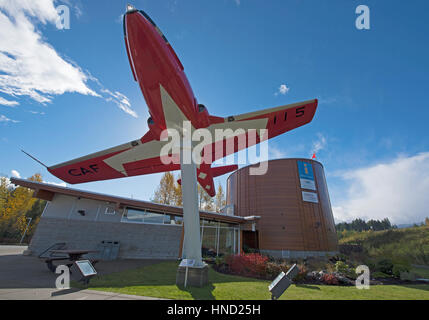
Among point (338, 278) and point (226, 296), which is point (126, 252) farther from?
point (338, 278)

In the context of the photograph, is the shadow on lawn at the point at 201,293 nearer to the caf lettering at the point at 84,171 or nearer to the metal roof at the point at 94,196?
the caf lettering at the point at 84,171

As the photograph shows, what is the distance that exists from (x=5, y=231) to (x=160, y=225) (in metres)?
29.7

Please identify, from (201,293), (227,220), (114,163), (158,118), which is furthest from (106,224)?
(158,118)

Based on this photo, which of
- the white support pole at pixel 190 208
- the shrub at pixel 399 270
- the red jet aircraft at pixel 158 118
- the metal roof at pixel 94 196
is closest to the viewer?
the red jet aircraft at pixel 158 118

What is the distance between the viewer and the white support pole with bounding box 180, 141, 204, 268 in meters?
5.34

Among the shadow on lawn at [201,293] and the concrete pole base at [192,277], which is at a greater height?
the concrete pole base at [192,277]

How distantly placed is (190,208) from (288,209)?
52.1ft

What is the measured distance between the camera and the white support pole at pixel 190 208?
17.5 ft

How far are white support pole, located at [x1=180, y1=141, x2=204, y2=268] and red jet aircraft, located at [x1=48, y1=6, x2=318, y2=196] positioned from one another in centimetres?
100

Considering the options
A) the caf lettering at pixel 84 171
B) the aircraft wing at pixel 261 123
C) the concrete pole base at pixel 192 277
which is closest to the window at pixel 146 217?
the caf lettering at pixel 84 171

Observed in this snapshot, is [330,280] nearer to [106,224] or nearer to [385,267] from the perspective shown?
[385,267]

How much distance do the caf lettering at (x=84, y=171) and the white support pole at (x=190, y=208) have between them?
338cm

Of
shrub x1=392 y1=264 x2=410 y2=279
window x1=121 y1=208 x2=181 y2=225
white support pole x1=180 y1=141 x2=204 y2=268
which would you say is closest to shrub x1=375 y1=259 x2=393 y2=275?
shrub x1=392 y1=264 x2=410 y2=279
